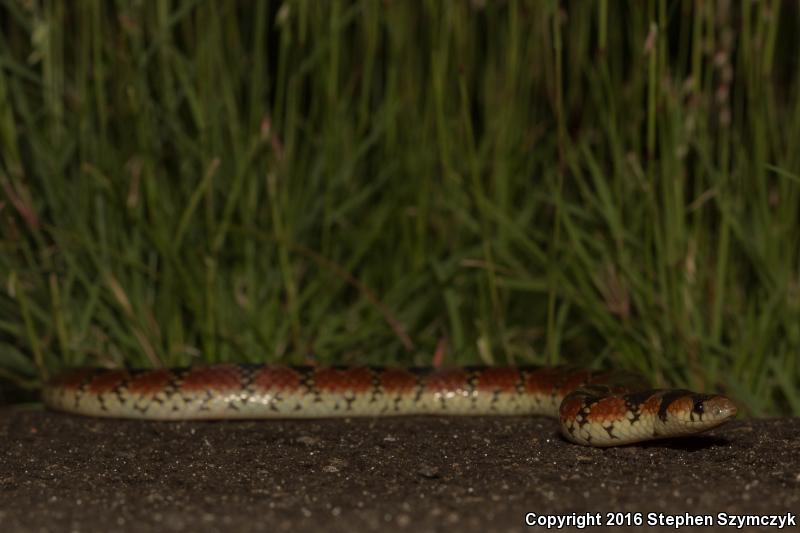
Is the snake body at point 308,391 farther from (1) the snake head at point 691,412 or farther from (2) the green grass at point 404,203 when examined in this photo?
(1) the snake head at point 691,412

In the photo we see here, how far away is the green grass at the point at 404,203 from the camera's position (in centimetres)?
632

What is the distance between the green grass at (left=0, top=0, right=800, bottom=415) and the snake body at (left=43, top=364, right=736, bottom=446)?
1.01 ft

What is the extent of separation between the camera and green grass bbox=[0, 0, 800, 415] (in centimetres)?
632

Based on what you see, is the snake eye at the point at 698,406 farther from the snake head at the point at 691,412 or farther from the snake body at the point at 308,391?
the snake body at the point at 308,391

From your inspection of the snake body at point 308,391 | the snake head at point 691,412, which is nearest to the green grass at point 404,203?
the snake body at point 308,391

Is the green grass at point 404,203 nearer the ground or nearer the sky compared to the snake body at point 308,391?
nearer the sky

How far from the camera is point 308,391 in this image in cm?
641

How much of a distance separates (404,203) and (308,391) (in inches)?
55.5

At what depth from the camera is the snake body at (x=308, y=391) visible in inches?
250

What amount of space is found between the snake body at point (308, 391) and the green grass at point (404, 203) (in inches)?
12.1

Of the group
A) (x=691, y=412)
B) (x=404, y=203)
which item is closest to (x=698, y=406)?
(x=691, y=412)

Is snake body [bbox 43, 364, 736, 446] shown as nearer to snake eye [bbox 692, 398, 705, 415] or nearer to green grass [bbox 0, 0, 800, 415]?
green grass [bbox 0, 0, 800, 415]

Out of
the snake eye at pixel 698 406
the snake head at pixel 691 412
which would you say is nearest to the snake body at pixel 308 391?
the snake head at pixel 691 412

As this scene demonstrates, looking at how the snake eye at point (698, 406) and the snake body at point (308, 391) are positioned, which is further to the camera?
the snake body at point (308, 391)
